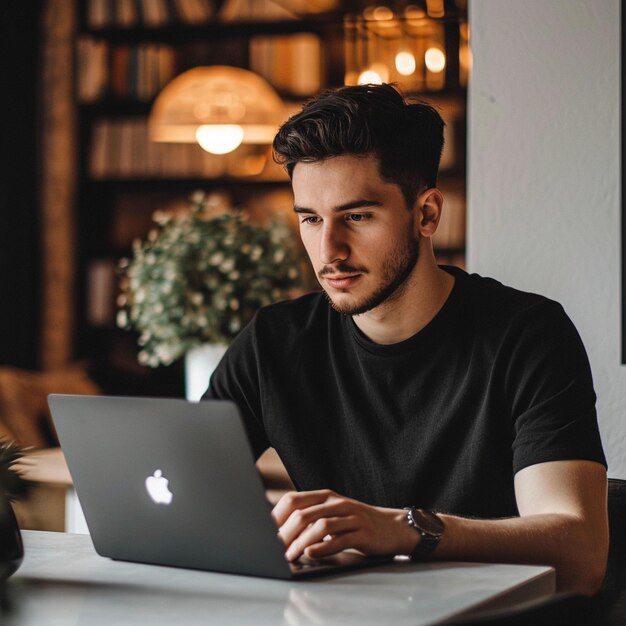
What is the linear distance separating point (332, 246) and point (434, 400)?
31 cm

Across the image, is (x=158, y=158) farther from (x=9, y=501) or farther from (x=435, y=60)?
(x=9, y=501)

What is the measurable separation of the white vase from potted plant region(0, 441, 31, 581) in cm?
181

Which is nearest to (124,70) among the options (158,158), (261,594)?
(158,158)

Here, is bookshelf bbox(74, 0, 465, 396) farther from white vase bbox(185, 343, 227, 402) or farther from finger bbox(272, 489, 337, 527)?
finger bbox(272, 489, 337, 527)

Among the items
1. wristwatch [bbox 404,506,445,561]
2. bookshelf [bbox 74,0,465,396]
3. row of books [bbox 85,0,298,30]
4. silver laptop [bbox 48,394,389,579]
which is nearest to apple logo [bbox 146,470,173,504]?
silver laptop [bbox 48,394,389,579]

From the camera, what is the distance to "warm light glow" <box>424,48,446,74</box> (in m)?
4.98

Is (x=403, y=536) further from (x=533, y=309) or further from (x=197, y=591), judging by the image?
(x=533, y=309)

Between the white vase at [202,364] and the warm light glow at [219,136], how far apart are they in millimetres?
1379

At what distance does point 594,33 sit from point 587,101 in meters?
0.14

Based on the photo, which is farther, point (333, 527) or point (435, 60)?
point (435, 60)

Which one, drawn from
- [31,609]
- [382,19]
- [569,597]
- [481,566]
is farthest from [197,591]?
[382,19]

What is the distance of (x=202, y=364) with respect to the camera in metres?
3.06

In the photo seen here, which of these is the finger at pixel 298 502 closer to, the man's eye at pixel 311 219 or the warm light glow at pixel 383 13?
the man's eye at pixel 311 219

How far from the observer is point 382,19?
183 inches
